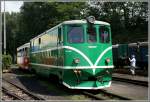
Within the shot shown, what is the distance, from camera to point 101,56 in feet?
52.5

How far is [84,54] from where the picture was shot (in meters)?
15.7

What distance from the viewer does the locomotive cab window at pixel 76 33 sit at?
16.0 metres

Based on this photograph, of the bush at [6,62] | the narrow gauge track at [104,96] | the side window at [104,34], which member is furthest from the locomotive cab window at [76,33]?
the bush at [6,62]

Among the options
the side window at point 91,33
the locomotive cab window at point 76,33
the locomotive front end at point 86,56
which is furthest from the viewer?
the side window at point 91,33

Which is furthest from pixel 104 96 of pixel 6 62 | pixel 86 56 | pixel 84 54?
pixel 6 62

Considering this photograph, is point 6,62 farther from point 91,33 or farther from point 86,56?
point 86,56

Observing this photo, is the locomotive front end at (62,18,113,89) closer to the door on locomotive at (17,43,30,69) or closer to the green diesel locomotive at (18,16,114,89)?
the green diesel locomotive at (18,16,114,89)

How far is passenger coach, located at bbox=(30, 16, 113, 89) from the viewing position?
1561 cm

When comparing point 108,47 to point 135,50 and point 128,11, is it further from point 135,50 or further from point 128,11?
point 128,11

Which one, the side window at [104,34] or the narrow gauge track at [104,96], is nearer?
the narrow gauge track at [104,96]

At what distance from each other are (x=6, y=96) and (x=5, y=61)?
19731mm

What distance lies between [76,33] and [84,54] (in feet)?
3.23

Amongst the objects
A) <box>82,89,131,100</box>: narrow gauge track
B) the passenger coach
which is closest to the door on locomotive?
the passenger coach

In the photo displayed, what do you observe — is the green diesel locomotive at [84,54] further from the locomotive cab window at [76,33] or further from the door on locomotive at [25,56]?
the door on locomotive at [25,56]
